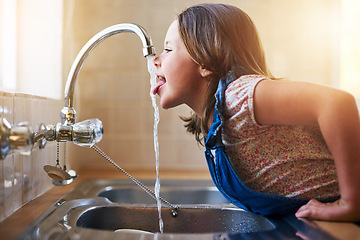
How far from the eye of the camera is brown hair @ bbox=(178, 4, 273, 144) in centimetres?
88

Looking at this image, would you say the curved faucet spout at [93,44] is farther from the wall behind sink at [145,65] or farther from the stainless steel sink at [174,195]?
the wall behind sink at [145,65]

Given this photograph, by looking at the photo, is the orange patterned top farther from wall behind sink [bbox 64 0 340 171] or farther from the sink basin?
wall behind sink [bbox 64 0 340 171]

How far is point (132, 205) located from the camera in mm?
931

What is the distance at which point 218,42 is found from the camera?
2.88 feet

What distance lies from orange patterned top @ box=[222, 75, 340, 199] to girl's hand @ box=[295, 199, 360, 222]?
0.18 feet

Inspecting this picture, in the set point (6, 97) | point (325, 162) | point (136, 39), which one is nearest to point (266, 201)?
point (325, 162)

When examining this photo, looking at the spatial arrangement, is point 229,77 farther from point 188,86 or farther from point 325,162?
point 325,162

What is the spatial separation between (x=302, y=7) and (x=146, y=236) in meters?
1.29

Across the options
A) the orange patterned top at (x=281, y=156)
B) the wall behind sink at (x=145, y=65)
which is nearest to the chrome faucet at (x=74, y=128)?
the orange patterned top at (x=281, y=156)

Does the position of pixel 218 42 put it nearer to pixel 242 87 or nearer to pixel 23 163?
pixel 242 87

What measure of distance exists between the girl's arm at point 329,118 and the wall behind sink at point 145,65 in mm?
869

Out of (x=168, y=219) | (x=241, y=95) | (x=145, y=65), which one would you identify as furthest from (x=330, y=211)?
(x=145, y=65)

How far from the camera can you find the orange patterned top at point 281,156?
778mm

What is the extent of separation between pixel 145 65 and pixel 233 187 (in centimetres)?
87
